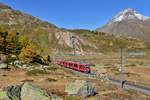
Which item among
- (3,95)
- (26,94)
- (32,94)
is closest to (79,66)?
(26,94)

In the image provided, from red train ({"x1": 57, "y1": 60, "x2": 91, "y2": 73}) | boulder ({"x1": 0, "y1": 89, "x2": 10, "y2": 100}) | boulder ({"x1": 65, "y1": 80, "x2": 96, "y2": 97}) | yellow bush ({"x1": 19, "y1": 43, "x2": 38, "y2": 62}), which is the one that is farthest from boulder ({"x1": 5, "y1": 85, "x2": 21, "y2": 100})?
yellow bush ({"x1": 19, "y1": 43, "x2": 38, "y2": 62})

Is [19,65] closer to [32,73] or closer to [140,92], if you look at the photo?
[32,73]

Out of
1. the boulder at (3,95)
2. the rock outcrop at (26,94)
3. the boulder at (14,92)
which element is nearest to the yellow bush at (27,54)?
the boulder at (14,92)

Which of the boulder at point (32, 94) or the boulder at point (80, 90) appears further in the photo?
the boulder at point (80, 90)

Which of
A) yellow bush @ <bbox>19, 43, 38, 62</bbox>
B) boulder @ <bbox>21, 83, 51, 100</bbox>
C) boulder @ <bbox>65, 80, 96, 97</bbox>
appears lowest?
boulder @ <bbox>65, 80, 96, 97</bbox>

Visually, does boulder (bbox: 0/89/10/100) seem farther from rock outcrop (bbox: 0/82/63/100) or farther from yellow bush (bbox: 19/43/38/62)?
yellow bush (bbox: 19/43/38/62)

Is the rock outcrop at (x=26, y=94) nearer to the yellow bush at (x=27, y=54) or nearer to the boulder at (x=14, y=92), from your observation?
the boulder at (x=14, y=92)

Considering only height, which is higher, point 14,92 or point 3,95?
point 3,95

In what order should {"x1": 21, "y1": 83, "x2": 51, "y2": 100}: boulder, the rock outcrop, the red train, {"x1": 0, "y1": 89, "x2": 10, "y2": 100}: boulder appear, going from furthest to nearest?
the red train
{"x1": 21, "y1": 83, "x2": 51, "y2": 100}: boulder
the rock outcrop
{"x1": 0, "y1": 89, "x2": 10, "y2": 100}: boulder

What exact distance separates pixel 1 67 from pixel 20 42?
46740 mm

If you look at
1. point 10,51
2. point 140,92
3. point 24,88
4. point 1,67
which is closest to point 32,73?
point 1,67

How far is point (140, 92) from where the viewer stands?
5219 cm

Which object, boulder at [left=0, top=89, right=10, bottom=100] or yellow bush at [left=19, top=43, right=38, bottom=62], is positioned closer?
boulder at [left=0, top=89, right=10, bottom=100]

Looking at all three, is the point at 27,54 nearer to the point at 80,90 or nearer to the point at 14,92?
the point at 80,90
